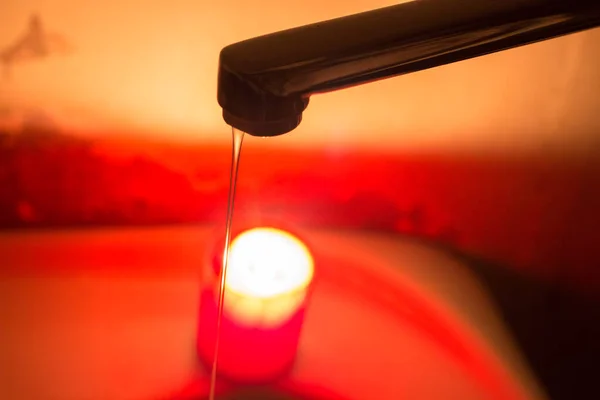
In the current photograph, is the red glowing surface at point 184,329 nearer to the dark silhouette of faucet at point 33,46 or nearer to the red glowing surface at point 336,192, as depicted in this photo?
the red glowing surface at point 336,192

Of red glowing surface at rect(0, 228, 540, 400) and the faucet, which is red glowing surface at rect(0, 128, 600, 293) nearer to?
red glowing surface at rect(0, 228, 540, 400)

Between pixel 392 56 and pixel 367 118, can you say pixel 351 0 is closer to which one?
pixel 367 118

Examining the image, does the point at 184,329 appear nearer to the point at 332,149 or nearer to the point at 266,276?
the point at 266,276

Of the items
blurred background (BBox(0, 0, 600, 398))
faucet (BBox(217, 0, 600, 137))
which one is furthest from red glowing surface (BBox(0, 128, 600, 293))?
faucet (BBox(217, 0, 600, 137))

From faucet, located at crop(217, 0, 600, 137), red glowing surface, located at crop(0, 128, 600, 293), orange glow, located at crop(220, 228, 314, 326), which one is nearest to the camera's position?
faucet, located at crop(217, 0, 600, 137)

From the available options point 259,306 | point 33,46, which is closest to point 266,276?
point 259,306

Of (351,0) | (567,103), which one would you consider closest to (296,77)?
(351,0)

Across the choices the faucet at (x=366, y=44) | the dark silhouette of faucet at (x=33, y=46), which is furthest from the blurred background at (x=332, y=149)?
Result: the faucet at (x=366, y=44)
